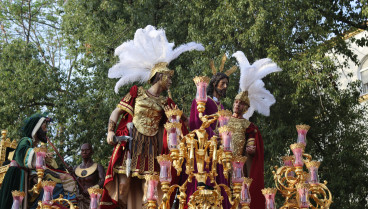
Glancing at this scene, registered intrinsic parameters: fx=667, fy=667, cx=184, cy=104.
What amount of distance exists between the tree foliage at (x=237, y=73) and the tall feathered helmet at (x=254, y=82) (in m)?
3.90

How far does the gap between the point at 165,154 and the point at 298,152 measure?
5.83 ft

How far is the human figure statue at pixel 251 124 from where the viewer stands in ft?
31.4

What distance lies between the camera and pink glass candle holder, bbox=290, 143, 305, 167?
28.1 feet

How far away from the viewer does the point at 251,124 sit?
1002cm

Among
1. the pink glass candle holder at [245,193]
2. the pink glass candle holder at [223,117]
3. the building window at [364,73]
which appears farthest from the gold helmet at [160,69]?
the building window at [364,73]

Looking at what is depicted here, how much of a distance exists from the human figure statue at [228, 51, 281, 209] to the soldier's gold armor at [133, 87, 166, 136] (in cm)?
113

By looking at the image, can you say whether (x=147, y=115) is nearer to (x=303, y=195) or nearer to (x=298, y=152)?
(x=298, y=152)

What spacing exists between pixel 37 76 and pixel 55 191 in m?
7.45

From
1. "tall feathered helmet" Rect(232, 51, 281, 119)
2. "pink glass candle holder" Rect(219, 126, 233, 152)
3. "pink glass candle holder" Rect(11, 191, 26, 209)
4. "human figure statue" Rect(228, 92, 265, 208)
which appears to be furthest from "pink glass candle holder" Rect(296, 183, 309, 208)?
"pink glass candle holder" Rect(11, 191, 26, 209)

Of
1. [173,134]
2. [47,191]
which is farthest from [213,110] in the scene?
[47,191]

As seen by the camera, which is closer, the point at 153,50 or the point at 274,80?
the point at 153,50

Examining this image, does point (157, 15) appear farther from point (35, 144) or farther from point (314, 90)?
point (35, 144)

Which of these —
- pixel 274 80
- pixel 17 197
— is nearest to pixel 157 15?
pixel 274 80

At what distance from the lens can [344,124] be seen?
15.9m
